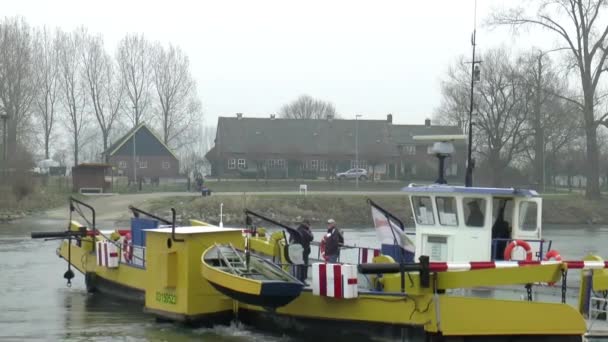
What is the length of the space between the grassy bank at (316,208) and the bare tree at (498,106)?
522 cm

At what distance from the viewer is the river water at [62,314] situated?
54.2 ft

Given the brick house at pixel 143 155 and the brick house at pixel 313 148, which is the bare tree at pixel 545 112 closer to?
the brick house at pixel 313 148

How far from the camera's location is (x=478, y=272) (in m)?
12.9

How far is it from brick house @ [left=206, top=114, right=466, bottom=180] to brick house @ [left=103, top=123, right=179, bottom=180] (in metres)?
4.77

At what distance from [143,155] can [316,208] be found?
32.3 meters

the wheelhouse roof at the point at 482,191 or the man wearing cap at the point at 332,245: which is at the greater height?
the wheelhouse roof at the point at 482,191

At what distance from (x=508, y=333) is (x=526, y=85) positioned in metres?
42.3

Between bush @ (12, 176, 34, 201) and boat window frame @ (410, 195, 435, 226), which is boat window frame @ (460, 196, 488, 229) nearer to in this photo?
boat window frame @ (410, 195, 435, 226)

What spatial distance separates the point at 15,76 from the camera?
6322 cm

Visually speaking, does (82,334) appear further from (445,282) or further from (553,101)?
(553,101)

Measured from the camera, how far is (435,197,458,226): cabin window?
15359 millimetres

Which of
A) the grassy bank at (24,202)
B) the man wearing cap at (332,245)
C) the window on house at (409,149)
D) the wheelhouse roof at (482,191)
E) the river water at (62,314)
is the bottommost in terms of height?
the river water at (62,314)

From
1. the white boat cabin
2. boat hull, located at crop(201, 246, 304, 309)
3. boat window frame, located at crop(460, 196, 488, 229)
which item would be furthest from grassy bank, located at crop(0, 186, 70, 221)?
boat window frame, located at crop(460, 196, 488, 229)

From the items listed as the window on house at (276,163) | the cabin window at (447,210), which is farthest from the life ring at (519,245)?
the window on house at (276,163)
